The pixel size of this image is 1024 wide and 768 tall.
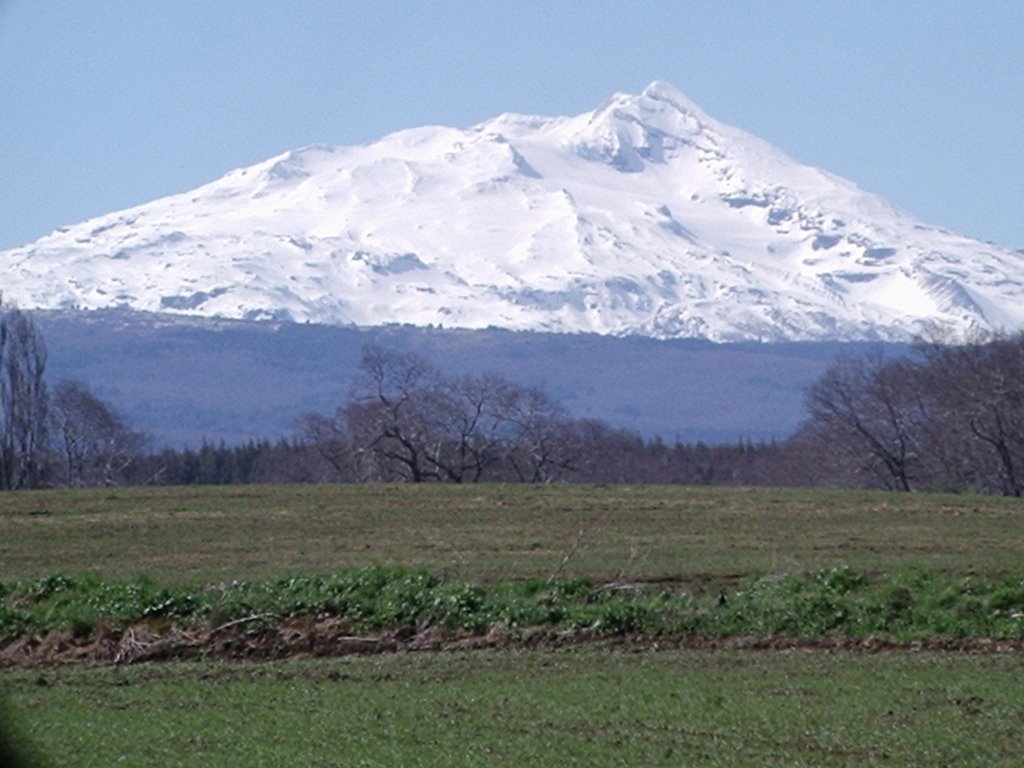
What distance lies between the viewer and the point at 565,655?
891 inches

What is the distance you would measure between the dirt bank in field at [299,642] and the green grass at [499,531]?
3.20 m

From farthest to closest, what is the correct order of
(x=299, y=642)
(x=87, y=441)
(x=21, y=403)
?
1. (x=87, y=441)
2. (x=21, y=403)
3. (x=299, y=642)

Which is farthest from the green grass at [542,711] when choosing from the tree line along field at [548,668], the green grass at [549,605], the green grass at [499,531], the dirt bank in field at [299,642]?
the green grass at [499,531]

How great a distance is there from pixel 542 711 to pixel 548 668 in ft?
11.7

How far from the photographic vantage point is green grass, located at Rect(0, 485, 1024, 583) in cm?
3025

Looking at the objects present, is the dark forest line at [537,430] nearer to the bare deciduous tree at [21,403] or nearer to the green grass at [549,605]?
the bare deciduous tree at [21,403]

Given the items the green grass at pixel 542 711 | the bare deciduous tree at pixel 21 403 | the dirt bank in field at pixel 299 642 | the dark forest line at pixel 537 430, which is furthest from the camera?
the bare deciduous tree at pixel 21 403

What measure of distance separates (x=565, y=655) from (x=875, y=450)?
5664 cm

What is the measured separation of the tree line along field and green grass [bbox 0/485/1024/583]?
0.13 m

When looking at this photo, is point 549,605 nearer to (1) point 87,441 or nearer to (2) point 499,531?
(2) point 499,531

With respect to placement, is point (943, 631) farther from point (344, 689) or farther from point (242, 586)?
point (242, 586)

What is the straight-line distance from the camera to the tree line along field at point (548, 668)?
15734 mm

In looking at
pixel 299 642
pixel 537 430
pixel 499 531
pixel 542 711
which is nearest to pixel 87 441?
pixel 537 430

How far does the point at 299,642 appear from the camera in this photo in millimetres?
24672
